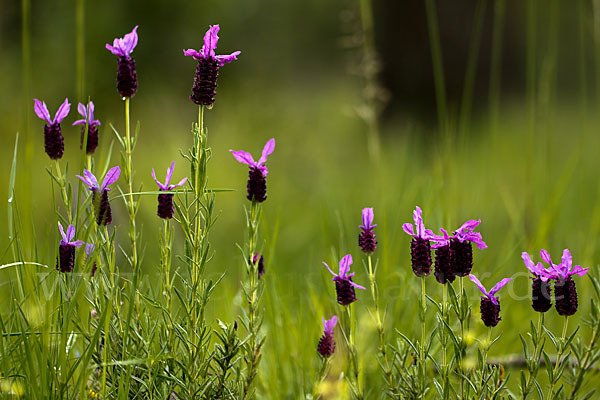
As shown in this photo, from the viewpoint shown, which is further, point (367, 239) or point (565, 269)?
point (367, 239)

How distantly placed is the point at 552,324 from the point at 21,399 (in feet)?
5.19

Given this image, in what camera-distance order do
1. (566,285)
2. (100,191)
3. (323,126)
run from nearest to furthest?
1. (566,285)
2. (100,191)
3. (323,126)

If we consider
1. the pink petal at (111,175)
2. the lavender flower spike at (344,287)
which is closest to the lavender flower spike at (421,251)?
the lavender flower spike at (344,287)

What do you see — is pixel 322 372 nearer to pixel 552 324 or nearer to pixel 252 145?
pixel 552 324

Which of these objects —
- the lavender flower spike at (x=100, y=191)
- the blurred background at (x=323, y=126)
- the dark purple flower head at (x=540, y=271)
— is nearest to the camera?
the dark purple flower head at (x=540, y=271)

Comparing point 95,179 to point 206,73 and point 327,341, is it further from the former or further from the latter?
point 327,341

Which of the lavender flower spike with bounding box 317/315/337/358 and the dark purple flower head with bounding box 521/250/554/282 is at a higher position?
the dark purple flower head with bounding box 521/250/554/282

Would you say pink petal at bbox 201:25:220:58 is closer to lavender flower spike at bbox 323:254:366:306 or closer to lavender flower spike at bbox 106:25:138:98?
lavender flower spike at bbox 106:25:138:98

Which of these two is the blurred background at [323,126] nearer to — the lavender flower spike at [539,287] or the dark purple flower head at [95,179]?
the lavender flower spike at [539,287]

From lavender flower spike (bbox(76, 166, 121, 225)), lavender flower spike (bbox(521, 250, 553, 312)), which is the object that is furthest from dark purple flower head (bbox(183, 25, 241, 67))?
lavender flower spike (bbox(521, 250, 553, 312))

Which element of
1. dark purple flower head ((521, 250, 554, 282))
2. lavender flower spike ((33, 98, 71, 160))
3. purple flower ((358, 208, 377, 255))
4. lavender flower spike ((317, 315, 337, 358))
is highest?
lavender flower spike ((33, 98, 71, 160))

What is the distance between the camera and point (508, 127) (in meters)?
6.74

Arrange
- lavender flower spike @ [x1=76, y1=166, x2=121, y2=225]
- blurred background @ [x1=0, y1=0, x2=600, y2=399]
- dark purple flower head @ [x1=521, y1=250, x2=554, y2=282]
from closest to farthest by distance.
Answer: dark purple flower head @ [x1=521, y1=250, x2=554, y2=282], lavender flower spike @ [x1=76, y1=166, x2=121, y2=225], blurred background @ [x1=0, y1=0, x2=600, y2=399]

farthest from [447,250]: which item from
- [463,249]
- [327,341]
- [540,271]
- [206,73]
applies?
[206,73]
